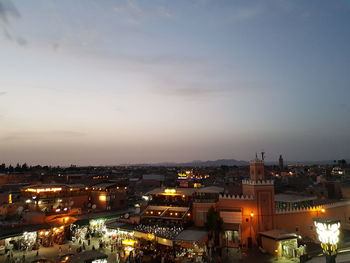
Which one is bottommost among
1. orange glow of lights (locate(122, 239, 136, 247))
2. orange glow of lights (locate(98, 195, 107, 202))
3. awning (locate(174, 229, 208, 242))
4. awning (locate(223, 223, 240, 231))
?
orange glow of lights (locate(122, 239, 136, 247))

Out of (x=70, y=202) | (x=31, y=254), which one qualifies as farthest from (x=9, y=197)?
(x=31, y=254)

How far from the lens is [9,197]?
119ft

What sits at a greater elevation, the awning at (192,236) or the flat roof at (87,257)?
the flat roof at (87,257)

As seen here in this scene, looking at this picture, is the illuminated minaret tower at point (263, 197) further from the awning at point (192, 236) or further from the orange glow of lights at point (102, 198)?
the orange glow of lights at point (102, 198)

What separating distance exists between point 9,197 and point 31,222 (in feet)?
32.7

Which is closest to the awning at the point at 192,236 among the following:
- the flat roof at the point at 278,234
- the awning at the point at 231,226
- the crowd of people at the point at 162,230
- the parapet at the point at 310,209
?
the crowd of people at the point at 162,230

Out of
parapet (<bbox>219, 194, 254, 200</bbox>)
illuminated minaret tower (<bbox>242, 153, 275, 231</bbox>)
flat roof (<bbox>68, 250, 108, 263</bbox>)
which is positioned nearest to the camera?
flat roof (<bbox>68, 250, 108, 263</bbox>)

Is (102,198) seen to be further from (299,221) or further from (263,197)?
(299,221)

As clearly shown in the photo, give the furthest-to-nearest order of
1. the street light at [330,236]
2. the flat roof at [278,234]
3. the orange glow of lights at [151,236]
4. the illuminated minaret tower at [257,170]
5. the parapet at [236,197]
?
the illuminated minaret tower at [257,170] < the parapet at [236,197] < the orange glow of lights at [151,236] < the flat roof at [278,234] < the street light at [330,236]

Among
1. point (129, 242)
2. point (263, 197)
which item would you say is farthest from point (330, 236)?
point (129, 242)

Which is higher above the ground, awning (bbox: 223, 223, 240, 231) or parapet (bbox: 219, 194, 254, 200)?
parapet (bbox: 219, 194, 254, 200)

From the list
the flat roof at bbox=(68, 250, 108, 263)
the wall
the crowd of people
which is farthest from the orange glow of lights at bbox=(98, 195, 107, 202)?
the wall

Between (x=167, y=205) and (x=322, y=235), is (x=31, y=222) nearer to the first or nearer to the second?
(x=167, y=205)

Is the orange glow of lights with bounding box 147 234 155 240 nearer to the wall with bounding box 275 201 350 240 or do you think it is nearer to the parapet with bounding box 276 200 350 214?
the wall with bounding box 275 201 350 240
